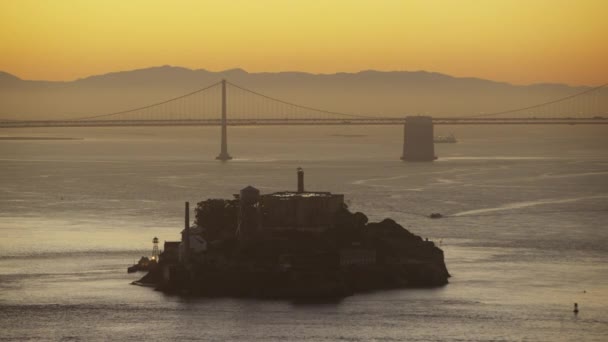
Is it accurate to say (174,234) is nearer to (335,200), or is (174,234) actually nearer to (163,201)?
(335,200)

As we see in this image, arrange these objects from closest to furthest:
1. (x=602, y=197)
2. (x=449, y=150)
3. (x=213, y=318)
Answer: (x=213, y=318) < (x=602, y=197) < (x=449, y=150)

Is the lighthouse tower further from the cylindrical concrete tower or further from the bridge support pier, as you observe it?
the bridge support pier

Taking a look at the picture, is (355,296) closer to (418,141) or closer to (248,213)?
(248,213)

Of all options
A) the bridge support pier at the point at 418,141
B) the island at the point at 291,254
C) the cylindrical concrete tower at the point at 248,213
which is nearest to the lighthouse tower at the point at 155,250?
the island at the point at 291,254

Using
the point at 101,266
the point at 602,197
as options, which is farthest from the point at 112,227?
the point at 602,197

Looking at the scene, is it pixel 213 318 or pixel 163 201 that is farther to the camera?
pixel 163 201

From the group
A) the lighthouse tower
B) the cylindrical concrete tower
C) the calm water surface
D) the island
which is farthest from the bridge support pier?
the cylindrical concrete tower
